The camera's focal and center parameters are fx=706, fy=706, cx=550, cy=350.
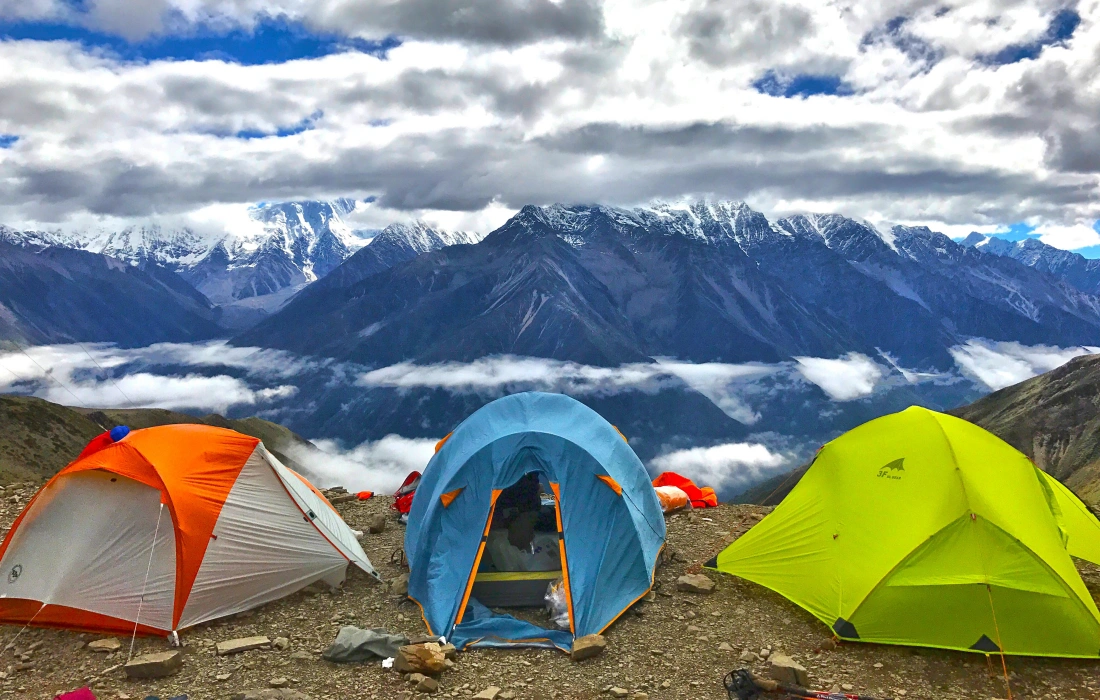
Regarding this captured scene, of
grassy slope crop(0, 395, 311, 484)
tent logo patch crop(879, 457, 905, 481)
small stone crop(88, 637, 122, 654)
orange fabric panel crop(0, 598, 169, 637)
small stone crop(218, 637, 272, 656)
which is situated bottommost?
grassy slope crop(0, 395, 311, 484)

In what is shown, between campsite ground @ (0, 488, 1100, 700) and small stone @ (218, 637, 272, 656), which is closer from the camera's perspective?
campsite ground @ (0, 488, 1100, 700)

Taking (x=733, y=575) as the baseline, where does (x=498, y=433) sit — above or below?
above

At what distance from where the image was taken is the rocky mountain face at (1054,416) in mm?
91588

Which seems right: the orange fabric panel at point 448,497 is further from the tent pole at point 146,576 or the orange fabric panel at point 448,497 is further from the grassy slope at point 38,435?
the grassy slope at point 38,435

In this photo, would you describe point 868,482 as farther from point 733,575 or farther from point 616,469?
point 616,469

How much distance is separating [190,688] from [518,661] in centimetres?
562

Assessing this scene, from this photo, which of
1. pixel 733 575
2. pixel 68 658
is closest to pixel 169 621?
pixel 68 658

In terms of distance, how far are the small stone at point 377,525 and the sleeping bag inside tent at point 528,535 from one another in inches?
139

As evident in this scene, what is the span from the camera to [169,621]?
1388 cm

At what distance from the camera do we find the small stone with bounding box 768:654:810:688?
11.6m

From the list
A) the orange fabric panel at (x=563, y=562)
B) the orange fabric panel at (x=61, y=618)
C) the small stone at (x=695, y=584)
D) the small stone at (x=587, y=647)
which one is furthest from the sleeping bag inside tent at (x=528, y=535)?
the orange fabric panel at (x=61, y=618)

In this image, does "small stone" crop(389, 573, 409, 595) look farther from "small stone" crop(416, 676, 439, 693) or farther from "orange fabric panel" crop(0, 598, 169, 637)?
"orange fabric panel" crop(0, 598, 169, 637)

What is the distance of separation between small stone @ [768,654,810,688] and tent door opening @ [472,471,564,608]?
480cm

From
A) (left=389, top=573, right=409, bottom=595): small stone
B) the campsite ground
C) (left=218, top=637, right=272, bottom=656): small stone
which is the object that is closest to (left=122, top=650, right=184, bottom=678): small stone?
the campsite ground
